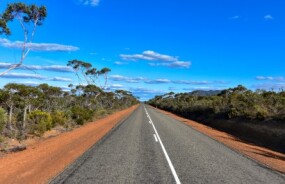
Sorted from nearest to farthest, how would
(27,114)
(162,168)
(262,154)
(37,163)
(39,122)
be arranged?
(162,168), (37,163), (262,154), (39,122), (27,114)

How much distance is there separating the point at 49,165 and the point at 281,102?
73.8 feet

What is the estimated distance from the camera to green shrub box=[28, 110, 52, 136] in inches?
729

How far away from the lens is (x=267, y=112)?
24.3m

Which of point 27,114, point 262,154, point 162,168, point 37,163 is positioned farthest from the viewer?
point 27,114

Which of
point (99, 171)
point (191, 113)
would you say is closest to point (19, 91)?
point (99, 171)

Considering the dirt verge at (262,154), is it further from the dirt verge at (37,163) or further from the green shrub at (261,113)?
the dirt verge at (37,163)

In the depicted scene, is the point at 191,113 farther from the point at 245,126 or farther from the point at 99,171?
the point at 99,171

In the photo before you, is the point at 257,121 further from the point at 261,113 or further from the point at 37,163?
the point at 37,163

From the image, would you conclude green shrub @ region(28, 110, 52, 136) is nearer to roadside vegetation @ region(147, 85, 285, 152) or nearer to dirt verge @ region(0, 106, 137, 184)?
dirt verge @ region(0, 106, 137, 184)

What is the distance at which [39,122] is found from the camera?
66.8 feet

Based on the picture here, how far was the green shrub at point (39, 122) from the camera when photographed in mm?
18516

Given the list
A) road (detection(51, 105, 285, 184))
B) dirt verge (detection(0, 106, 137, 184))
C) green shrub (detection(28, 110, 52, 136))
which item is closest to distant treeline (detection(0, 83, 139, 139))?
green shrub (detection(28, 110, 52, 136))

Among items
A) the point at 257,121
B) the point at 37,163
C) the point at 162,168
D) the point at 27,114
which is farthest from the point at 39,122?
the point at 257,121

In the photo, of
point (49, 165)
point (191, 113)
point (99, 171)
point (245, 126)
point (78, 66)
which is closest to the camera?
point (99, 171)
